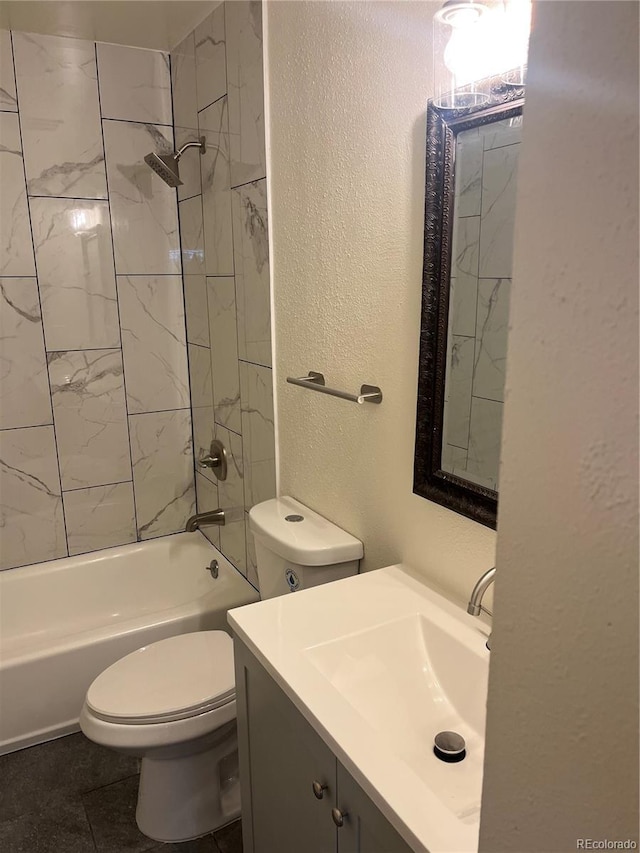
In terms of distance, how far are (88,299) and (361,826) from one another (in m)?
2.26

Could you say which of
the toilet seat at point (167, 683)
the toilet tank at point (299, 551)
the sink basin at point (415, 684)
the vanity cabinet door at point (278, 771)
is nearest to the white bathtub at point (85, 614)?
the toilet seat at point (167, 683)

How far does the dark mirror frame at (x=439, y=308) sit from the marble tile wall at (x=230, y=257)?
805 millimetres

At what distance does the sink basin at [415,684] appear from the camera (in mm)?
1178

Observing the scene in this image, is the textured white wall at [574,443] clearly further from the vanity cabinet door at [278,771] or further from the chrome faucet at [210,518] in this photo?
the chrome faucet at [210,518]

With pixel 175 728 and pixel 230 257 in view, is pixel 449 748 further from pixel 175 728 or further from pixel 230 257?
pixel 230 257

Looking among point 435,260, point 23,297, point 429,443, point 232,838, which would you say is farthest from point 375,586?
point 23,297

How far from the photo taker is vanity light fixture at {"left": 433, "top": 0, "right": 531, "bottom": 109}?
3.68ft

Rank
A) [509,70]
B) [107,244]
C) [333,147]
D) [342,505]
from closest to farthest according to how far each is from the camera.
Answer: [509,70] < [333,147] < [342,505] < [107,244]

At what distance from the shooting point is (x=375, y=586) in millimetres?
1517

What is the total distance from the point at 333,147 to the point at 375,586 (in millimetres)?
1111

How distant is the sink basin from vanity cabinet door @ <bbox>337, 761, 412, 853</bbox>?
14 centimetres

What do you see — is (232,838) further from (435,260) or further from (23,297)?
(23,297)

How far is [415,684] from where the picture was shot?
4.34 ft

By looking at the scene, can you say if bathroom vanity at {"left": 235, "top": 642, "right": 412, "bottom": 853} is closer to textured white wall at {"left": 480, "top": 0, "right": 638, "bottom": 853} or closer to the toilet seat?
the toilet seat
